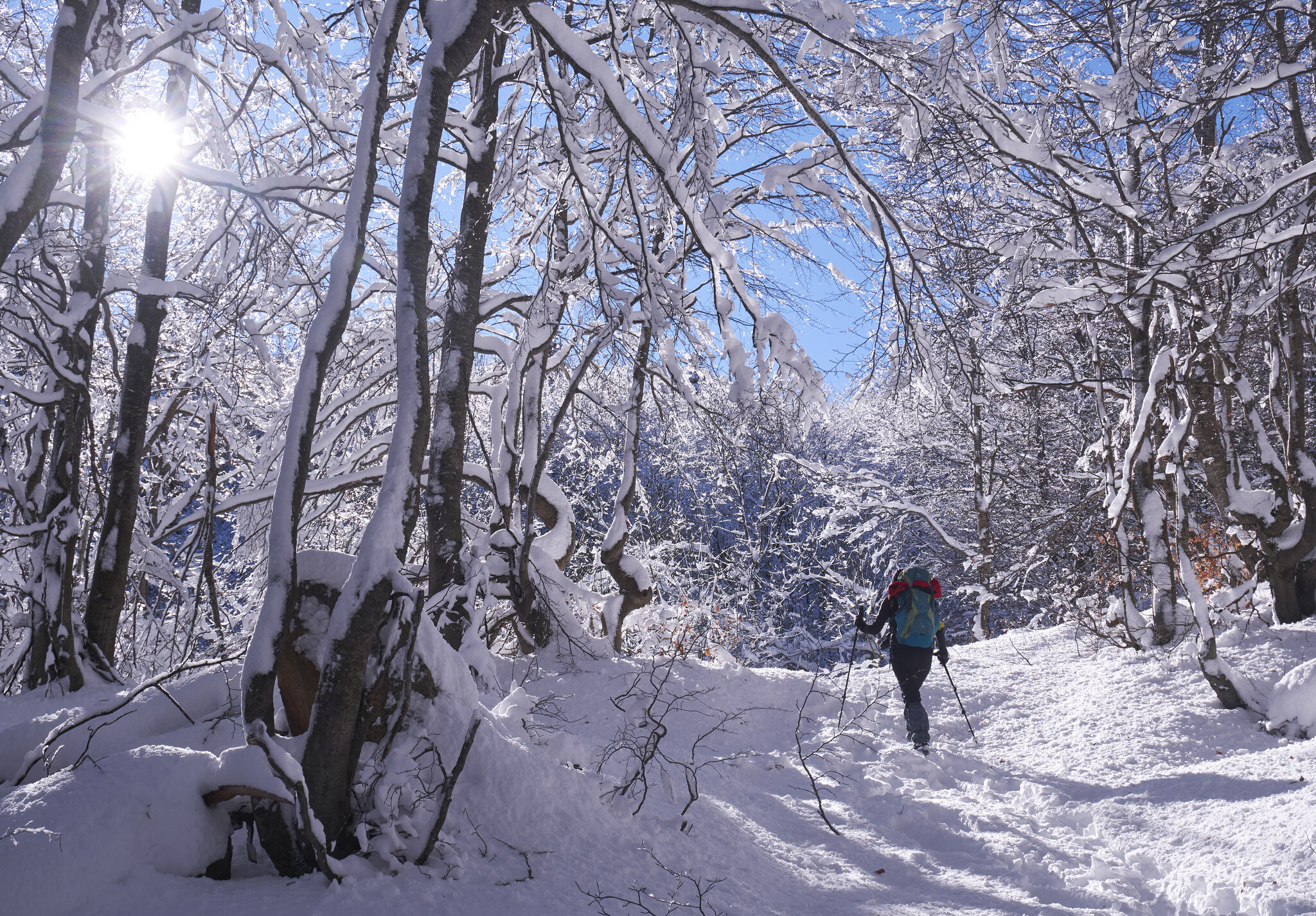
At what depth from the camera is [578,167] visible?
3947mm

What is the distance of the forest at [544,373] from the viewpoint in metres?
2.55

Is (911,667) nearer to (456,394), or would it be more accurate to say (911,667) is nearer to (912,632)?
(912,632)

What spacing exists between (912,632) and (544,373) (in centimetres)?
410

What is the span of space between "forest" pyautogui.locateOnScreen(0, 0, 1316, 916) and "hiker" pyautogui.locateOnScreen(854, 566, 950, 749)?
0.47 m

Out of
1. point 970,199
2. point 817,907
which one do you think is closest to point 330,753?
point 817,907

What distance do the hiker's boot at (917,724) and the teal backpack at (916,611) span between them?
1.70ft

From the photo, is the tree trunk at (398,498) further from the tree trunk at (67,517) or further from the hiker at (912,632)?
the hiker at (912,632)

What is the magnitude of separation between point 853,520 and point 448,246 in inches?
746

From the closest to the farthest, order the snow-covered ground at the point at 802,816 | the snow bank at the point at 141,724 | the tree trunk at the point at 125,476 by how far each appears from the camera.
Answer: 1. the snow-covered ground at the point at 802,816
2. the snow bank at the point at 141,724
3. the tree trunk at the point at 125,476

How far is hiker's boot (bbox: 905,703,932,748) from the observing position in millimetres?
5336

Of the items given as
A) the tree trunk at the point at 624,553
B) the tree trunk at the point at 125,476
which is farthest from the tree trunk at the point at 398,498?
the tree trunk at the point at 624,553

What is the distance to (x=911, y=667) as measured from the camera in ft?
18.6

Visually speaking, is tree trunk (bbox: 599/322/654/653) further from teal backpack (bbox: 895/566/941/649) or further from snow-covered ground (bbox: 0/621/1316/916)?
teal backpack (bbox: 895/566/941/649)

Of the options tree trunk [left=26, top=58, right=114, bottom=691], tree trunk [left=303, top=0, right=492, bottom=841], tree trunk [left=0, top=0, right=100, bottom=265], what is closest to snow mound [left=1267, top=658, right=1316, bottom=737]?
tree trunk [left=303, top=0, right=492, bottom=841]
